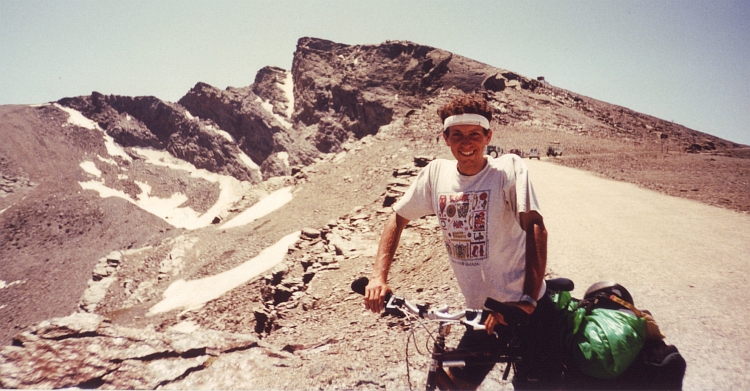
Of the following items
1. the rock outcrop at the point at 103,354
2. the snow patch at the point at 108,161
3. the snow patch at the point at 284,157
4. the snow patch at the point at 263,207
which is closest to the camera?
the rock outcrop at the point at 103,354

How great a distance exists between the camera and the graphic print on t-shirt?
2.49 m

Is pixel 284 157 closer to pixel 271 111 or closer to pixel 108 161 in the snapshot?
pixel 271 111

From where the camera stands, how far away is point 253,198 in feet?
96.6

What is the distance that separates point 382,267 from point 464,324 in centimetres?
76

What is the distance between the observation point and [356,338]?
5.44m

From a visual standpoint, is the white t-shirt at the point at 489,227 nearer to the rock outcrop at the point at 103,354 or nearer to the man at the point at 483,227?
the man at the point at 483,227

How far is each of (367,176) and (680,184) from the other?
14504 mm

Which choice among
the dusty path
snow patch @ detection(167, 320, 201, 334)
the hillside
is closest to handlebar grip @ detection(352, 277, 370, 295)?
the hillside

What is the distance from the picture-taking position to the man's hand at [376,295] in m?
2.52

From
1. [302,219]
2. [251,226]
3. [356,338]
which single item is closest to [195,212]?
[251,226]

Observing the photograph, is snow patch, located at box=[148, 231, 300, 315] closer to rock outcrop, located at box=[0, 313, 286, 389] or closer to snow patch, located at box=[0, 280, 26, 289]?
rock outcrop, located at box=[0, 313, 286, 389]

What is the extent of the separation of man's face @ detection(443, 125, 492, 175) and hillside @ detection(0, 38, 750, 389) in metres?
2.52

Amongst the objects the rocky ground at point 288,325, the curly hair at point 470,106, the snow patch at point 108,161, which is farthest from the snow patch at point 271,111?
the curly hair at point 470,106

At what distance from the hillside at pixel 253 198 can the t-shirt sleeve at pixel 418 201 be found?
78.5 inches
